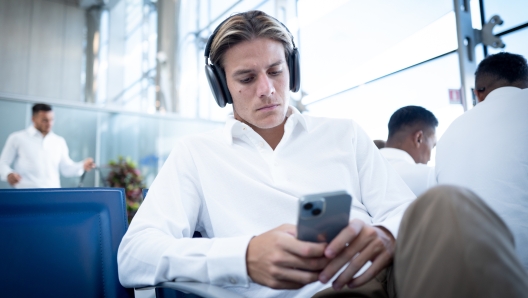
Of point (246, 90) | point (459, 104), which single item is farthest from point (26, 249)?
point (459, 104)

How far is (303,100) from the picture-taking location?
5293 millimetres

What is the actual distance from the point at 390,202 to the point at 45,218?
87 centimetres

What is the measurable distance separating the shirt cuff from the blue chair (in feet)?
0.15

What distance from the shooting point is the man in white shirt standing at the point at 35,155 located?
153 inches

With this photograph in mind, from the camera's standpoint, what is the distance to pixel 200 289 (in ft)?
2.40

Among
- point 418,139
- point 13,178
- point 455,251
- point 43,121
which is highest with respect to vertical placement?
point 43,121

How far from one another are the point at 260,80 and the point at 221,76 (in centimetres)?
17

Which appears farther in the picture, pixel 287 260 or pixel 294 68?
pixel 294 68

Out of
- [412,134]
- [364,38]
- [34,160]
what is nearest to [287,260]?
[412,134]

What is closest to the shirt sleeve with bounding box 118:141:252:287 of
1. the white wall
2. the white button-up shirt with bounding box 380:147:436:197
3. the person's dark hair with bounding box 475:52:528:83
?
the white button-up shirt with bounding box 380:147:436:197

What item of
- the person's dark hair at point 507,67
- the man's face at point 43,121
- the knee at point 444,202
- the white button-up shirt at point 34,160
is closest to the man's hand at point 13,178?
the white button-up shirt at point 34,160

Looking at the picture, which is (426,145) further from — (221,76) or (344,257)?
(344,257)

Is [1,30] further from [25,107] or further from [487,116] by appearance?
[487,116]

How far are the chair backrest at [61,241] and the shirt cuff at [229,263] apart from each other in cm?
30
